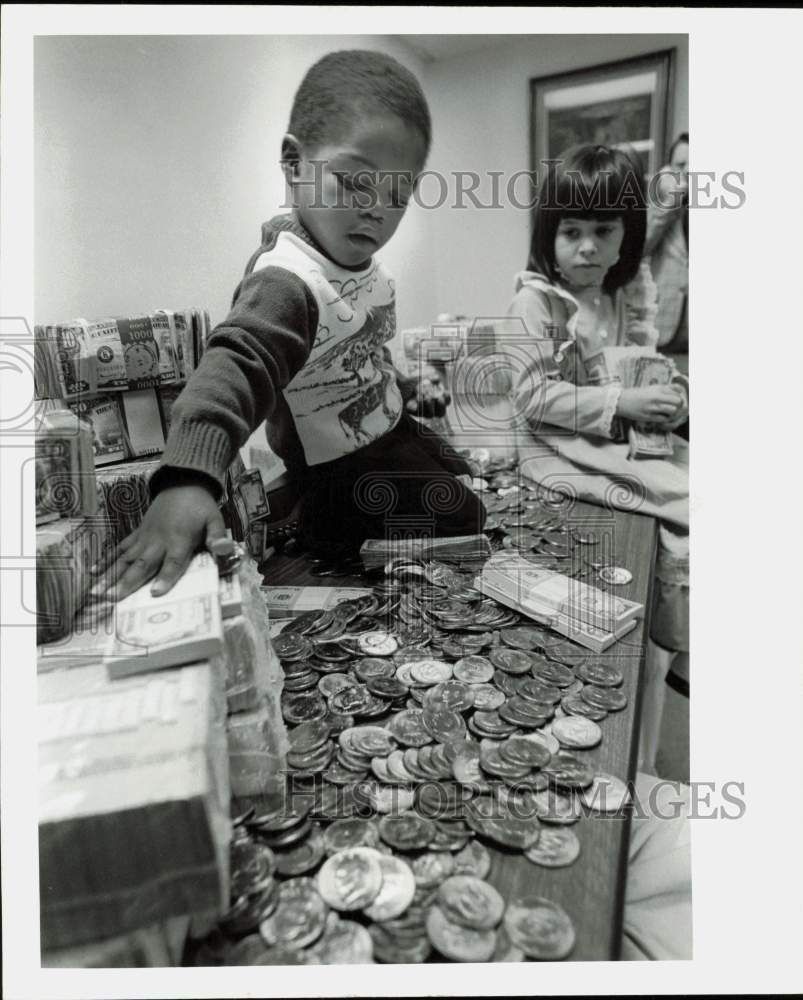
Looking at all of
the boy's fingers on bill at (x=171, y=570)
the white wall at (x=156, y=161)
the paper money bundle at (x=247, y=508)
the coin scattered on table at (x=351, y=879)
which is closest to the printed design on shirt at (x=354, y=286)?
the white wall at (x=156, y=161)

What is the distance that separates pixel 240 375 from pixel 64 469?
7.9 inches

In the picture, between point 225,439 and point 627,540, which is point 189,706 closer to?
point 225,439

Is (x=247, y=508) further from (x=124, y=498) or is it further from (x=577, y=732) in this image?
(x=577, y=732)

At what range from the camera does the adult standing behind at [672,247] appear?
921mm

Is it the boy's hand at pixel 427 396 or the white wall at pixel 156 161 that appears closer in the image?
the white wall at pixel 156 161

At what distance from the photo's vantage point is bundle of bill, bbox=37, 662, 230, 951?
454mm

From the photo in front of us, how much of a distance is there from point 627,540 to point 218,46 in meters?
0.88

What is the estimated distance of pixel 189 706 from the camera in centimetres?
49

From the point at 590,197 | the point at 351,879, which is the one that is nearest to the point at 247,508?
the point at 351,879

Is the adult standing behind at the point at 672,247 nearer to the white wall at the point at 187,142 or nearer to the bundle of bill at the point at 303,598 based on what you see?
the white wall at the point at 187,142

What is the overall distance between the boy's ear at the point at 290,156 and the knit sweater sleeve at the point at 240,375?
0.12m

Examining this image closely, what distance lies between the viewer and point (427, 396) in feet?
3.37

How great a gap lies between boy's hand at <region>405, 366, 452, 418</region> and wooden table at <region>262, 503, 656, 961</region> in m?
0.28

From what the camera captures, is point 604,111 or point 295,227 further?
point 604,111
